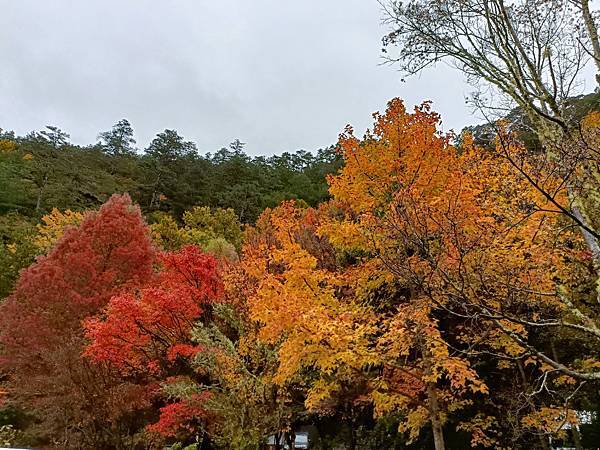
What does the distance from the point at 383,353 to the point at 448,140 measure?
16.2ft

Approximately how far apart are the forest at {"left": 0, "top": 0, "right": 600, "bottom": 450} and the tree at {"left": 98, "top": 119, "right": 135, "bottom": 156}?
1967 inches

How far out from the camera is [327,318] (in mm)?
7723

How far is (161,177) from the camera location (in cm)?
4416

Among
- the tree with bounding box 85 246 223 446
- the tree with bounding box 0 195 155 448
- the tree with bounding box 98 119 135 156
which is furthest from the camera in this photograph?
the tree with bounding box 98 119 135 156

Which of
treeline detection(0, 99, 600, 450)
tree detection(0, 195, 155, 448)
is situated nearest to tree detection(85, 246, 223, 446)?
treeline detection(0, 99, 600, 450)

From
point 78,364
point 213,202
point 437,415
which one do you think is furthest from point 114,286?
point 213,202

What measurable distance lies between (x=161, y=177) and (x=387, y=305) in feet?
125

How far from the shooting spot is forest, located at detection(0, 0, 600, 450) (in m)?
4.81

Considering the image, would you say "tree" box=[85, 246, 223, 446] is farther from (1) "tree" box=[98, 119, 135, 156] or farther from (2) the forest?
(1) "tree" box=[98, 119, 135, 156]

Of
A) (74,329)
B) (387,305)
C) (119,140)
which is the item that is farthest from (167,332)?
(119,140)

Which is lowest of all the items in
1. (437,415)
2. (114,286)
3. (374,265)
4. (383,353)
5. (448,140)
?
(437,415)

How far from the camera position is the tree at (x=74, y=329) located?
10.6 m

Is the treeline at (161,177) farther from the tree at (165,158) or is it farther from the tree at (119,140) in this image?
the tree at (119,140)

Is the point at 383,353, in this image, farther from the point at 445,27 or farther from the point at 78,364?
the point at 78,364
